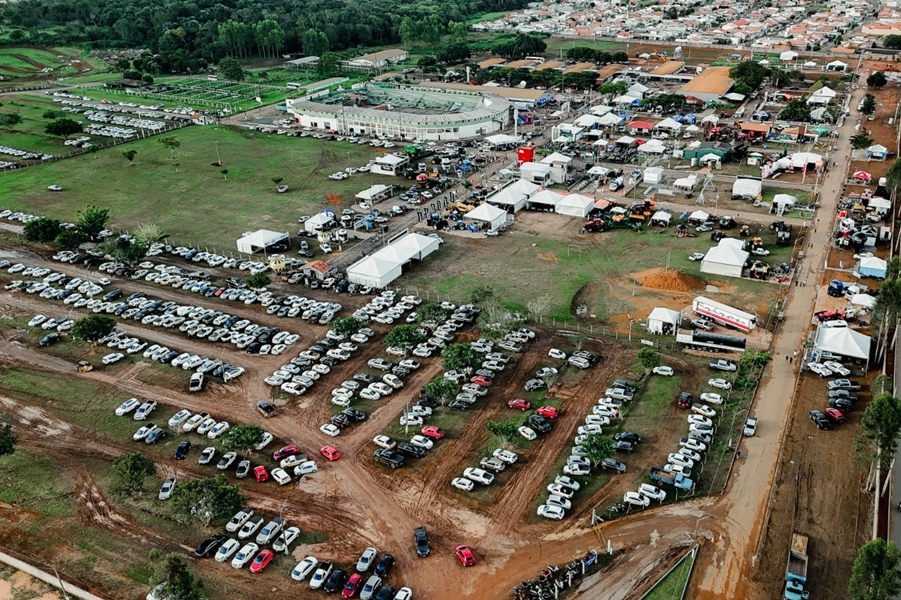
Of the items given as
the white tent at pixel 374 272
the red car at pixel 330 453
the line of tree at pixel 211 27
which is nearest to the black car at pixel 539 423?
the red car at pixel 330 453

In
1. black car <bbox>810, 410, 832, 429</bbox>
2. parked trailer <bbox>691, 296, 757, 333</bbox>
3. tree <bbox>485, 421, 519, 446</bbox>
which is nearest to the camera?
tree <bbox>485, 421, 519, 446</bbox>

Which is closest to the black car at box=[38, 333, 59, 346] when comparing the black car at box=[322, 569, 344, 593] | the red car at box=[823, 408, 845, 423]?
the black car at box=[322, 569, 344, 593]

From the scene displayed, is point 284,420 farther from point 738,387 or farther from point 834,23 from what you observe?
point 834,23

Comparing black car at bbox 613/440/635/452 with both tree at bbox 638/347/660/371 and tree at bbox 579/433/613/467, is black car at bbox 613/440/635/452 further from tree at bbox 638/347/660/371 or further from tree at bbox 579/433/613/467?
tree at bbox 638/347/660/371

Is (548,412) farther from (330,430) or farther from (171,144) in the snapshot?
(171,144)

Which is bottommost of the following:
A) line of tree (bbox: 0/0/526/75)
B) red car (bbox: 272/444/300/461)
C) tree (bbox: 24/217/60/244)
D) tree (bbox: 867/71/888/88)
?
red car (bbox: 272/444/300/461)

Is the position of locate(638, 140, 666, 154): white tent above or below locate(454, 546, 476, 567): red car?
above
